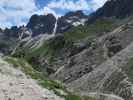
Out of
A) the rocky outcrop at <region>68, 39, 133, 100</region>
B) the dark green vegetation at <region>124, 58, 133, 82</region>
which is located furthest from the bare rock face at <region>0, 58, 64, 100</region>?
the dark green vegetation at <region>124, 58, 133, 82</region>

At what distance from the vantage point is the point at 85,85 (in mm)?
82250

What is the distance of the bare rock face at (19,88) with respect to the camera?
67.7 ft

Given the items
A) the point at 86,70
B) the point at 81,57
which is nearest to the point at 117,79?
the point at 86,70

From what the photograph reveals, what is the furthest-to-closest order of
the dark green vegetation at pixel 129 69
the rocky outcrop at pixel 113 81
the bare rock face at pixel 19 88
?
1. the dark green vegetation at pixel 129 69
2. the rocky outcrop at pixel 113 81
3. the bare rock face at pixel 19 88

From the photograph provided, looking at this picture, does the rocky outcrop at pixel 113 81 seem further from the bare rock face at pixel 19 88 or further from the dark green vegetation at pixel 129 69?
A: the bare rock face at pixel 19 88

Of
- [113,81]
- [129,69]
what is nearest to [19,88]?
[113,81]

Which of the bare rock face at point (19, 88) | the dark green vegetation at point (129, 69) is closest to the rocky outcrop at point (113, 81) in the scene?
the dark green vegetation at point (129, 69)

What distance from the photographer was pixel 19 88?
856 inches

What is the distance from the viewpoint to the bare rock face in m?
20.6

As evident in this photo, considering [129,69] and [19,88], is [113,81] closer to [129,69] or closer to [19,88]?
[129,69]

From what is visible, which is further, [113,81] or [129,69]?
[129,69]

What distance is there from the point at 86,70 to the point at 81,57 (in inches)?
883

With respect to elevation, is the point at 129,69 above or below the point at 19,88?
above

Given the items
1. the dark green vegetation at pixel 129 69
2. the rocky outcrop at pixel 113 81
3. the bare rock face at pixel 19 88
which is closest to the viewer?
the bare rock face at pixel 19 88
